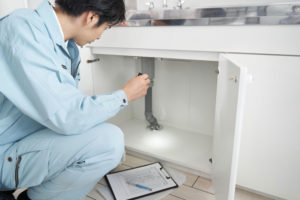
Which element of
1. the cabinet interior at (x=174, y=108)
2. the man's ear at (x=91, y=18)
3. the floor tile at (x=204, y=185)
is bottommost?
the floor tile at (x=204, y=185)

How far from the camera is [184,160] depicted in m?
1.17

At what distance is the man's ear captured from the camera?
68cm

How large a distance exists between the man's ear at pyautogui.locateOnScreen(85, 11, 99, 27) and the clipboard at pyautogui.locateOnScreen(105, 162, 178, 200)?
2.37 ft

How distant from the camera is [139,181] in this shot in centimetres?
110

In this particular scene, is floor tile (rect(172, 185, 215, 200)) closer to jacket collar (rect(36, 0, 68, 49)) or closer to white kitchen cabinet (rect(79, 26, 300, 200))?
white kitchen cabinet (rect(79, 26, 300, 200))

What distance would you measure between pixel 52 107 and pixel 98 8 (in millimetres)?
316

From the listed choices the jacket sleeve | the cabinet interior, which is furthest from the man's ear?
the cabinet interior

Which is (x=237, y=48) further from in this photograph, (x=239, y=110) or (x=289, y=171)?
(x=289, y=171)

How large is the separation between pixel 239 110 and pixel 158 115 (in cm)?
109

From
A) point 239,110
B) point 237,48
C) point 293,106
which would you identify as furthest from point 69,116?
point 293,106

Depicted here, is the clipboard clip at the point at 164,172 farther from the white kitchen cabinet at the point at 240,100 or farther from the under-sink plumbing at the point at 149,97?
the under-sink plumbing at the point at 149,97

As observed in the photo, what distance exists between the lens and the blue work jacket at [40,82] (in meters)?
0.57

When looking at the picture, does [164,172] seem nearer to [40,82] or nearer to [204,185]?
[204,185]

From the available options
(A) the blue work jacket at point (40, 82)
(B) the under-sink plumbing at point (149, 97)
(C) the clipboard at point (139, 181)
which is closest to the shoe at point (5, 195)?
(A) the blue work jacket at point (40, 82)
